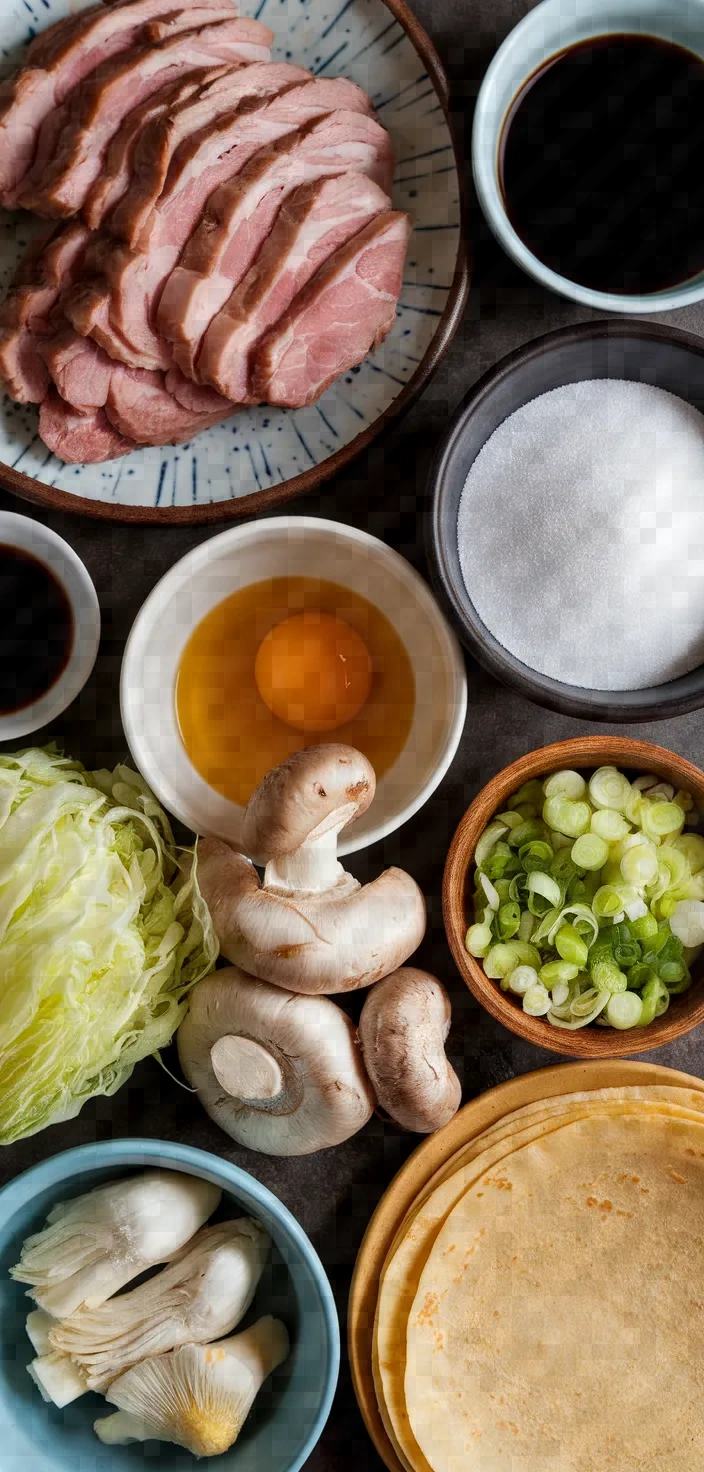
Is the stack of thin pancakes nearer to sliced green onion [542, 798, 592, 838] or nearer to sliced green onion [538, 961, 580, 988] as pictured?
sliced green onion [538, 961, 580, 988]

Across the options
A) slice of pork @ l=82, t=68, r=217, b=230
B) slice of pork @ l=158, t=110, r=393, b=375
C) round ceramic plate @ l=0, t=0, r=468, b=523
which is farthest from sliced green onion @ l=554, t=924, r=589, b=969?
slice of pork @ l=82, t=68, r=217, b=230

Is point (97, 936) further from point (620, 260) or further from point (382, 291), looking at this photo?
point (620, 260)

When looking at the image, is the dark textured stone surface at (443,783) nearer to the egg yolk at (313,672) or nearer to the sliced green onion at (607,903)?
the egg yolk at (313,672)

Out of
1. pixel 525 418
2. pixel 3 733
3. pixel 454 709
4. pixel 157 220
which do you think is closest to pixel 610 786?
pixel 454 709

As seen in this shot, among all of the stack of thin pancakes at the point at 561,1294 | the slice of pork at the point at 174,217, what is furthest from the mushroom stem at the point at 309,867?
the slice of pork at the point at 174,217

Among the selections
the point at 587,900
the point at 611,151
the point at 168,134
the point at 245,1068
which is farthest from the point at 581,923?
the point at 168,134

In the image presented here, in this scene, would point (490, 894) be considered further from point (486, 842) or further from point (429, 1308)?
point (429, 1308)
